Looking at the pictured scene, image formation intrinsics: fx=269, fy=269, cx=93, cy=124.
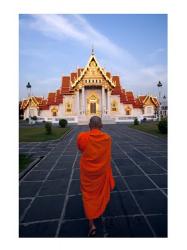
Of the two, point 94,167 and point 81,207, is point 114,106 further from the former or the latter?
point 94,167

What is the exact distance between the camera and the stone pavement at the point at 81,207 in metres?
3.56

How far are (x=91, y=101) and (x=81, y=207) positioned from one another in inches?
1375

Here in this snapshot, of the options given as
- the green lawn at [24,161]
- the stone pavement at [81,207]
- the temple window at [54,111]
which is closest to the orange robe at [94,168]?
the stone pavement at [81,207]

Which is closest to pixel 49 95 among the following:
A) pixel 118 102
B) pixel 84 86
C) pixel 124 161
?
pixel 84 86

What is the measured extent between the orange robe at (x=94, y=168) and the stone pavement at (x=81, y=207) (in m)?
0.39

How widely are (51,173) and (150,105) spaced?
3838cm

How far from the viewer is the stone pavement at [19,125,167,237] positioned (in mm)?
3559

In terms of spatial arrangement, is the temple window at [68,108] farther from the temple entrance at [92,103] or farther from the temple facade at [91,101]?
the temple entrance at [92,103]

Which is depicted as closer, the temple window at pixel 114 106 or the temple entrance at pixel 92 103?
the temple entrance at pixel 92 103

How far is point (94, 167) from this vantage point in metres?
3.37

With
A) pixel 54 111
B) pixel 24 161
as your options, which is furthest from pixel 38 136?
pixel 54 111

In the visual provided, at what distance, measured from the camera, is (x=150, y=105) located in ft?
143
